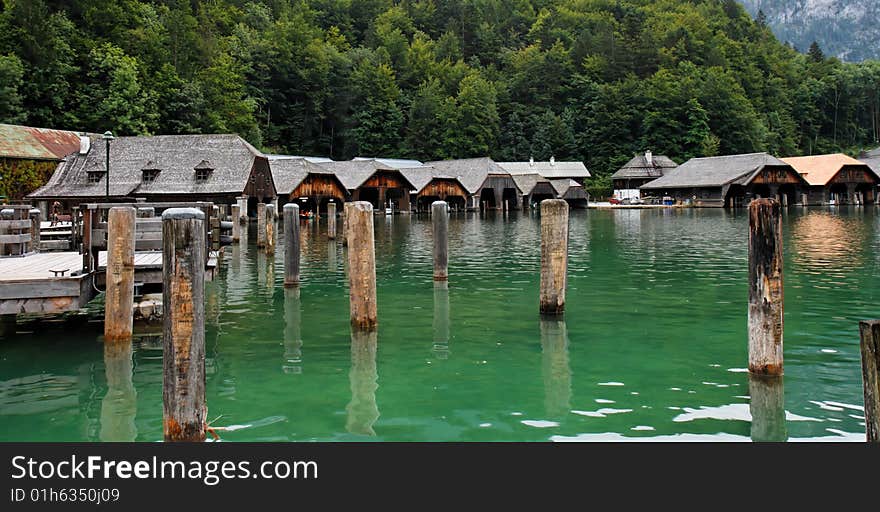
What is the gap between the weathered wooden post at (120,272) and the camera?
10656 millimetres

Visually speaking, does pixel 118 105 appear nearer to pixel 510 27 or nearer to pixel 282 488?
pixel 282 488

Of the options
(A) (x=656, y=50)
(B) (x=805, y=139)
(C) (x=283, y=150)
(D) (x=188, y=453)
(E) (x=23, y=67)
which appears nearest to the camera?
(D) (x=188, y=453)

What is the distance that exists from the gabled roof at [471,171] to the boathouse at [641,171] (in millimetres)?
23374

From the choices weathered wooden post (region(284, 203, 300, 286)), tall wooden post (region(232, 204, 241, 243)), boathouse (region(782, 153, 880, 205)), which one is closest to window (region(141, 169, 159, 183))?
tall wooden post (region(232, 204, 241, 243))

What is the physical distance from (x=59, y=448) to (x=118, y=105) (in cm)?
7025

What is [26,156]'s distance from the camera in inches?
2096

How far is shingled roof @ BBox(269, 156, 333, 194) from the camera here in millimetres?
67000

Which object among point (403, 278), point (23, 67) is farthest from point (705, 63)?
point (403, 278)


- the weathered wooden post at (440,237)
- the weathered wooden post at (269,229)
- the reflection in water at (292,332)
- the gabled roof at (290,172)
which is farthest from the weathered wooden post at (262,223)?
the gabled roof at (290,172)

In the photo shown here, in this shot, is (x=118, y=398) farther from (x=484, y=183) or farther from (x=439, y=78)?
(x=439, y=78)

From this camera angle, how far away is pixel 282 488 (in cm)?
608

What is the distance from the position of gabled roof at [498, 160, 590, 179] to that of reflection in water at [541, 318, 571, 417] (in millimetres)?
88840

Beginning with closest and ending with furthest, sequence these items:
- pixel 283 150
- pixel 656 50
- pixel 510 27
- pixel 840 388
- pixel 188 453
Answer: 1. pixel 188 453
2. pixel 840 388
3. pixel 283 150
4. pixel 656 50
5. pixel 510 27

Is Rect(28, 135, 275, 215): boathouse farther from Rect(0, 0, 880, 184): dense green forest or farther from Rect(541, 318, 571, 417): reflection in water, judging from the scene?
Rect(541, 318, 571, 417): reflection in water
